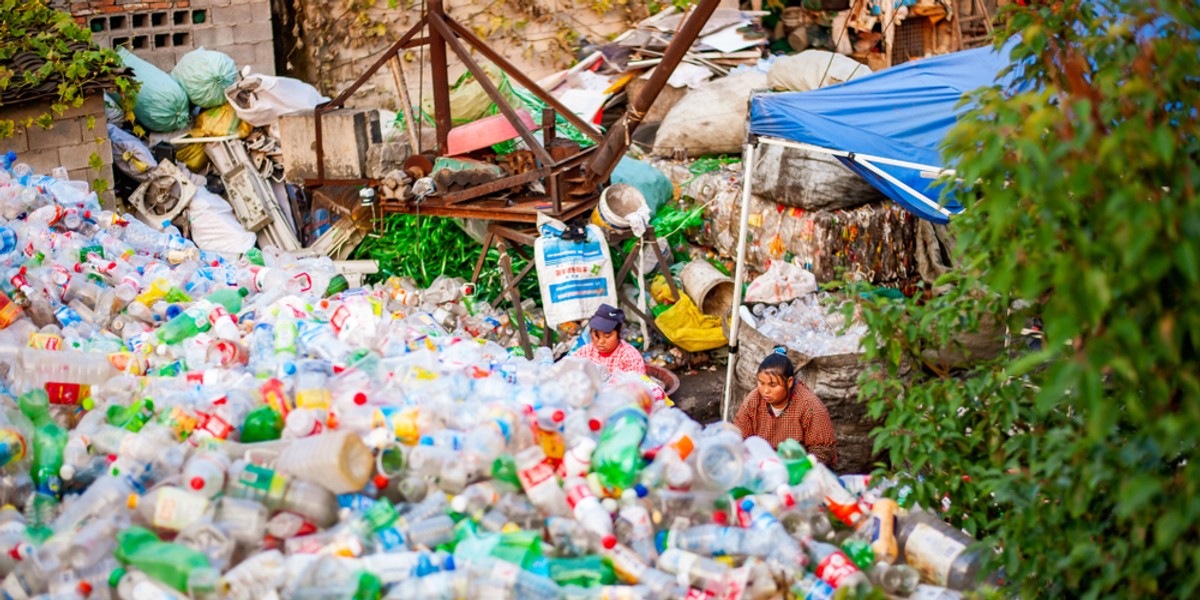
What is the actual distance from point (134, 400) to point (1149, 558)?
13.9ft

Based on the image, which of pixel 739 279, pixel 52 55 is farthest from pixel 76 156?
pixel 739 279

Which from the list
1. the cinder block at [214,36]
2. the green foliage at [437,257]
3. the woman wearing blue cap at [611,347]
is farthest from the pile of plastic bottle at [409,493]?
the cinder block at [214,36]

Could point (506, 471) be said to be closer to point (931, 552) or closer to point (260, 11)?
point (931, 552)

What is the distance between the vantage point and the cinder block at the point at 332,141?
31.2ft

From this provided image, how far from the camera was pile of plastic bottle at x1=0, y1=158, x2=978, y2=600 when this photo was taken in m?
3.74

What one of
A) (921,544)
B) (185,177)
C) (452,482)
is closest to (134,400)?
(452,482)

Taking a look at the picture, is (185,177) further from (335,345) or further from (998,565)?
(998,565)

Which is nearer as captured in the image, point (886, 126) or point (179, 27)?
point (886, 126)

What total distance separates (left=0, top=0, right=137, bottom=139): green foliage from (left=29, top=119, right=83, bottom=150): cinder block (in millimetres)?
103

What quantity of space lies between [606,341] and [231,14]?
762cm

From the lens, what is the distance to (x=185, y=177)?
34.2 ft

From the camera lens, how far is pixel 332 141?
957 cm

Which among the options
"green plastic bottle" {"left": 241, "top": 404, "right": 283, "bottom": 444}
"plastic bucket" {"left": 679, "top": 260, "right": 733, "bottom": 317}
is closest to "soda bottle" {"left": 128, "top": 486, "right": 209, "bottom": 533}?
"green plastic bottle" {"left": 241, "top": 404, "right": 283, "bottom": 444}

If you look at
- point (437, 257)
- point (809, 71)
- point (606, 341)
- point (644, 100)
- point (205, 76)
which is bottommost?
point (437, 257)
